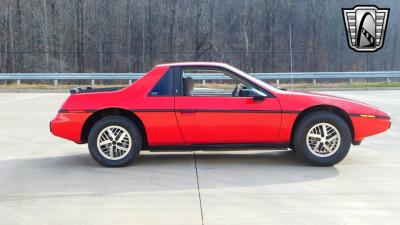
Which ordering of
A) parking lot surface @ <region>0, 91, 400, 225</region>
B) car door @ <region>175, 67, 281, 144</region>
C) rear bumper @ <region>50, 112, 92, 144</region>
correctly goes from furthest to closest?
rear bumper @ <region>50, 112, 92, 144</region> → car door @ <region>175, 67, 281, 144</region> → parking lot surface @ <region>0, 91, 400, 225</region>

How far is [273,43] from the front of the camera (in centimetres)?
4116

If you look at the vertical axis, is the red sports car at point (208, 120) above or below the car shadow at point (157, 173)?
above

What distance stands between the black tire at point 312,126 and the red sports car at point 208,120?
1 centimetres

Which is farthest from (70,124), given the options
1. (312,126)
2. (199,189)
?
(312,126)

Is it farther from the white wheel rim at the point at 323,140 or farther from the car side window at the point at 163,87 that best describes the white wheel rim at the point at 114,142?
the white wheel rim at the point at 323,140

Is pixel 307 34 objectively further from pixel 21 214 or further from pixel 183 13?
pixel 21 214

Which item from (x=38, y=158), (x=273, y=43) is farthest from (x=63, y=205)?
(x=273, y=43)

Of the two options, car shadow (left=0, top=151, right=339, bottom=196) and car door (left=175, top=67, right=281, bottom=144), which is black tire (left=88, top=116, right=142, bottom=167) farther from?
car door (left=175, top=67, right=281, bottom=144)

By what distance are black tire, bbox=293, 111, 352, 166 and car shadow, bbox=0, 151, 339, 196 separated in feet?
0.44

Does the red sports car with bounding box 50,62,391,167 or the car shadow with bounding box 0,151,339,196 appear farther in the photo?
the red sports car with bounding box 50,62,391,167

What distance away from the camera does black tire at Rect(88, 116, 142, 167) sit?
6430 millimetres

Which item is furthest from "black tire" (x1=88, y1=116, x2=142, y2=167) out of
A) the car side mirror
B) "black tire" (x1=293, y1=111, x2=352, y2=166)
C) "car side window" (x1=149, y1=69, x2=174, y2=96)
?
"black tire" (x1=293, y1=111, x2=352, y2=166)

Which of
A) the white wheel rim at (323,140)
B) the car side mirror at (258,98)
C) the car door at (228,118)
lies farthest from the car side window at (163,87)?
the white wheel rim at (323,140)

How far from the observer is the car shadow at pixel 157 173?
5.51m
